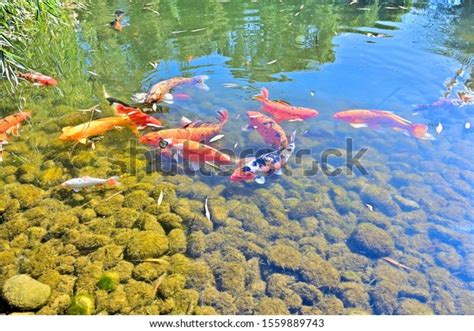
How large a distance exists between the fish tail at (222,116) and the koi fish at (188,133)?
0.17 m

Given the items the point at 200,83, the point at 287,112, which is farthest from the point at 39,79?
the point at 287,112

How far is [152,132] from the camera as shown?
5.26 metres

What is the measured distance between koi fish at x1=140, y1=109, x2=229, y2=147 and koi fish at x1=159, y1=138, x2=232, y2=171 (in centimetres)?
10

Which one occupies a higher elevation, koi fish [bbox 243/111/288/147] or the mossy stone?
koi fish [bbox 243/111/288/147]

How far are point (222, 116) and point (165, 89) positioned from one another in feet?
3.68

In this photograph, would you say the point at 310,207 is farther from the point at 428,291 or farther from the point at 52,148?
the point at 52,148

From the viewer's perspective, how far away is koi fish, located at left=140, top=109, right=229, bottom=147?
498 cm

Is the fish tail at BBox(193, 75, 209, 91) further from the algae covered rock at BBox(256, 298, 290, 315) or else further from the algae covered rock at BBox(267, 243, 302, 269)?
the algae covered rock at BBox(256, 298, 290, 315)

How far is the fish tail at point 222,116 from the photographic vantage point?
220 inches

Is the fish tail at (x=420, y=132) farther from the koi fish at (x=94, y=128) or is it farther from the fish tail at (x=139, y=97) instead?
the fish tail at (x=139, y=97)

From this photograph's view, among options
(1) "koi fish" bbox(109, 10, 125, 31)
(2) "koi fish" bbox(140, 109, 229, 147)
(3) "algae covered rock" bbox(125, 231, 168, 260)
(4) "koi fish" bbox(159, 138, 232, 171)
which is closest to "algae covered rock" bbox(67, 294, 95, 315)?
(3) "algae covered rock" bbox(125, 231, 168, 260)

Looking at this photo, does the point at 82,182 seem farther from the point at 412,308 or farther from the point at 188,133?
the point at 412,308

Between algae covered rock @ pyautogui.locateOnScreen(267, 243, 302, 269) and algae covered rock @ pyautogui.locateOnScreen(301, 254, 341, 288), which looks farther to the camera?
algae covered rock @ pyautogui.locateOnScreen(267, 243, 302, 269)

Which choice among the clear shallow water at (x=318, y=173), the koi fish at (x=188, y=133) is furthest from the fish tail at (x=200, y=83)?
the koi fish at (x=188, y=133)
